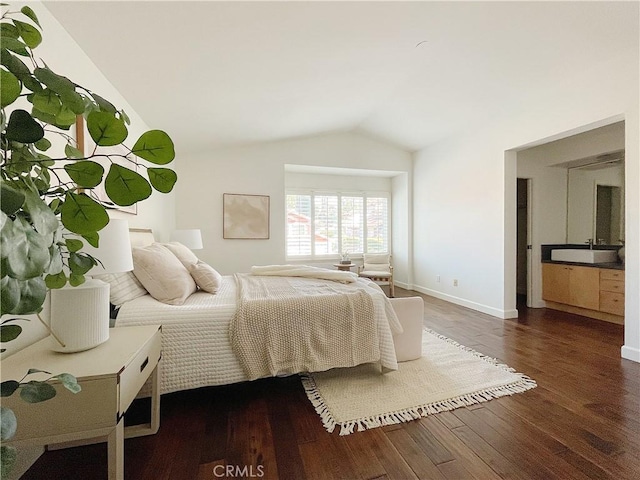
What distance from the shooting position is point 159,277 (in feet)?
6.60

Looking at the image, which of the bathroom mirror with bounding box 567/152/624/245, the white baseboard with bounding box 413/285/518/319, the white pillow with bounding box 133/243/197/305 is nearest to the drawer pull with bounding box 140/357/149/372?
the white pillow with bounding box 133/243/197/305

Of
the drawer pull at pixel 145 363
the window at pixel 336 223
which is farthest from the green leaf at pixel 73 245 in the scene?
the window at pixel 336 223

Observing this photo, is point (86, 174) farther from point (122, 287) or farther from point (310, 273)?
point (310, 273)

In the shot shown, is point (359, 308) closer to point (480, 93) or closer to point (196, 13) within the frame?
point (196, 13)

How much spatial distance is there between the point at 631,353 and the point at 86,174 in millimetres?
3872

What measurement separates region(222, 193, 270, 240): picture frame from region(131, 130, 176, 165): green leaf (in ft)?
14.0

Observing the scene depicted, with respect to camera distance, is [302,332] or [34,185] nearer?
[34,185]

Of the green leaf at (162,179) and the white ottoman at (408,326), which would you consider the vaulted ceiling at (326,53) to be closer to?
the green leaf at (162,179)

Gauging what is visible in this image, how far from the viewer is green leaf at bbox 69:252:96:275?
81 centimetres

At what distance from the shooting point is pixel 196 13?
5.49ft

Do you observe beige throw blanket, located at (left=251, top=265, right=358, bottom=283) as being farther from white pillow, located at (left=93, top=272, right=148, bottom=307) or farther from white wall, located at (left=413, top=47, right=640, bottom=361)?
white wall, located at (left=413, top=47, right=640, bottom=361)

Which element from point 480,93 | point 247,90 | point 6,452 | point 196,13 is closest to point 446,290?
point 480,93

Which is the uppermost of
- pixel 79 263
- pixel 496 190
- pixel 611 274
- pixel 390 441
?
pixel 496 190

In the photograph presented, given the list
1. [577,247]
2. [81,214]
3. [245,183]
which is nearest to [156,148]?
[81,214]
